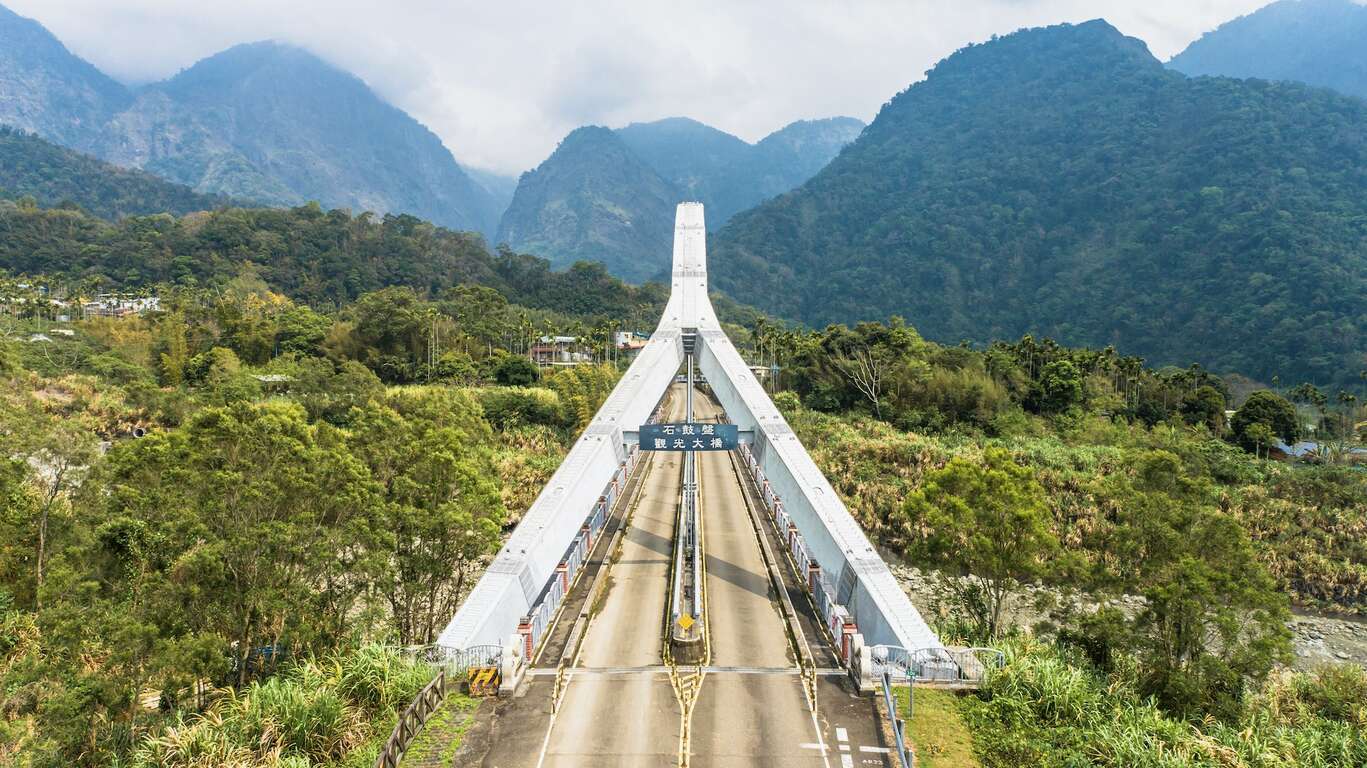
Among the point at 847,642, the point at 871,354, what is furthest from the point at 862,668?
the point at 871,354

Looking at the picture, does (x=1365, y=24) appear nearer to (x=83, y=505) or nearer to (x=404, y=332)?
(x=404, y=332)

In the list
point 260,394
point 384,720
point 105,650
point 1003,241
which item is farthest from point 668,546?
point 1003,241

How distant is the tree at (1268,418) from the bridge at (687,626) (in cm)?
3216

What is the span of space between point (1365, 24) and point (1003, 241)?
120076 millimetres

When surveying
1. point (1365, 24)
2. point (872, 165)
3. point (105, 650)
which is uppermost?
point (1365, 24)

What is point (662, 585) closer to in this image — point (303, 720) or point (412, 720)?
point (412, 720)

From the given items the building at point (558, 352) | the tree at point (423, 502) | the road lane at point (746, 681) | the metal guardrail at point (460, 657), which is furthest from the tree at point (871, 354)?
the metal guardrail at point (460, 657)

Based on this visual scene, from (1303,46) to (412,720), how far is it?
24815cm

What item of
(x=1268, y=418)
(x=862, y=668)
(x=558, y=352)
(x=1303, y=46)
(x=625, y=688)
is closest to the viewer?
(x=862, y=668)

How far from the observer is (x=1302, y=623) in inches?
936

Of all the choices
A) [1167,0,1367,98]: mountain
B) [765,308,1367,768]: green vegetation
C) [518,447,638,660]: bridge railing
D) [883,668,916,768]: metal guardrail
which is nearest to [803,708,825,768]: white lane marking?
[883,668,916,768]: metal guardrail

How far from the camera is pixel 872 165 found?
15950cm

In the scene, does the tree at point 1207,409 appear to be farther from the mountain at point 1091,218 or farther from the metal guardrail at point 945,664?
the metal guardrail at point 945,664

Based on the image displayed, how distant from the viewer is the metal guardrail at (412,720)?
401 inches
